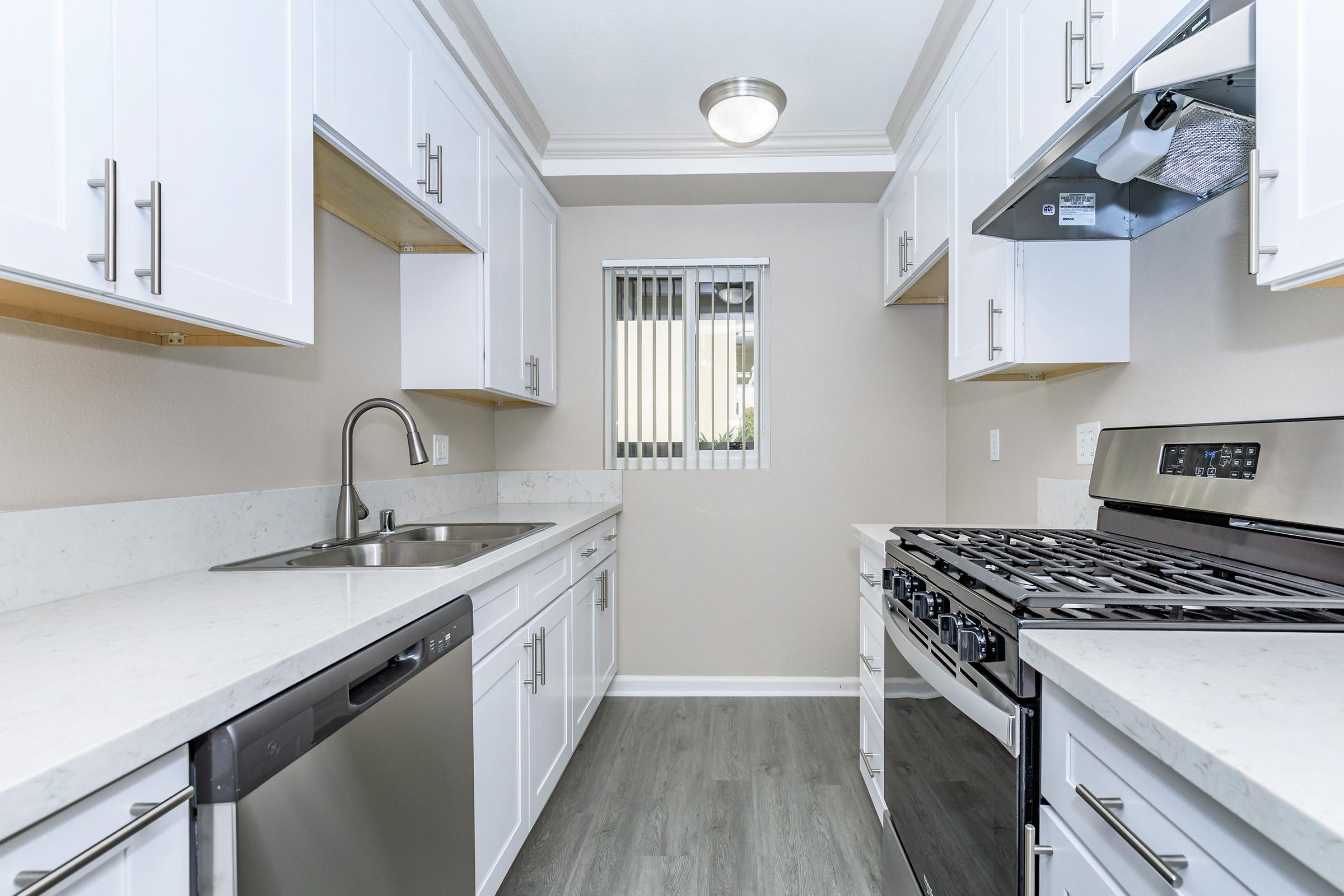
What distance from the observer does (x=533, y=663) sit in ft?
5.98

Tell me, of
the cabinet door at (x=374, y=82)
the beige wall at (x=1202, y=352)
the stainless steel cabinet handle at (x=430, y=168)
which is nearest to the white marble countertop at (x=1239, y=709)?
the beige wall at (x=1202, y=352)

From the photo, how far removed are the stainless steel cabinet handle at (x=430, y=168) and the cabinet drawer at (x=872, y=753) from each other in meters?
1.99

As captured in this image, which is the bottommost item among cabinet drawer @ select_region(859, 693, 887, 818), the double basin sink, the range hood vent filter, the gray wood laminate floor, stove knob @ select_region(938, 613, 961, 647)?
the gray wood laminate floor

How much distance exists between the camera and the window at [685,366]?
10.6 feet

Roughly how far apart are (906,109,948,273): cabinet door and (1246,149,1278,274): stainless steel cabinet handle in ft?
4.29

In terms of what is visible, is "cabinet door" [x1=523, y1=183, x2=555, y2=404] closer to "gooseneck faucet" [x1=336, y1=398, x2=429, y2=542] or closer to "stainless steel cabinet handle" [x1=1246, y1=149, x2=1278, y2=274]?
"gooseneck faucet" [x1=336, y1=398, x2=429, y2=542]

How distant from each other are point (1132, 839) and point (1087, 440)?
147cm

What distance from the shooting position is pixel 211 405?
1480 mm

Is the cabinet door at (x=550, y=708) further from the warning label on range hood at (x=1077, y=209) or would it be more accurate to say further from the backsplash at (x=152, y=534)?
the warning label on range hood at (x=1077, y=209)

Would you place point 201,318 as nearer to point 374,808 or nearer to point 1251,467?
point 374,808

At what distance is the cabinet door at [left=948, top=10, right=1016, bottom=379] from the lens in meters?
1.73

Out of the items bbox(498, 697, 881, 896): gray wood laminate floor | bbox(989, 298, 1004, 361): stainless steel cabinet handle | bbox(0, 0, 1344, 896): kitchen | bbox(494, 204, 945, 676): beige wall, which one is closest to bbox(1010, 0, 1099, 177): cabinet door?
bbox(0, 0, 1344, 896): kitchen

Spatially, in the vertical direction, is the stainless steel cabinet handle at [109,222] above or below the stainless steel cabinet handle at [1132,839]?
above

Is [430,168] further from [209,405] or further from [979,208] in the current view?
[979,208]
